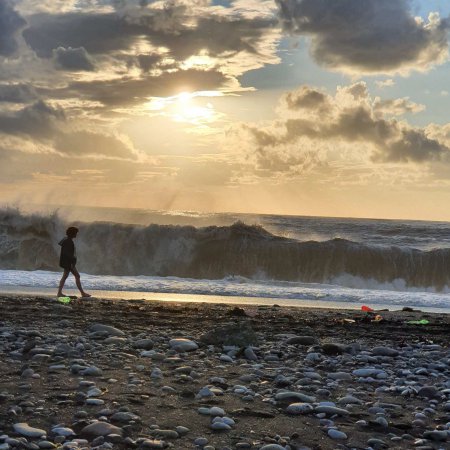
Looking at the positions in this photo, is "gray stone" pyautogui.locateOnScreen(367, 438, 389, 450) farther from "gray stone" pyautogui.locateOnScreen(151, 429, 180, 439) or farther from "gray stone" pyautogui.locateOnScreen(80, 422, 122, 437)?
"gray stone" pyautogui.locateOnScreen(80, 422, 122, 437)

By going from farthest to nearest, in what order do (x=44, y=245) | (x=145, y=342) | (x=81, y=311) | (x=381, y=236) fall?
(x=381, y=236) → (x=44, y=245) → (x=81, y=311) → (x=145, y=342)

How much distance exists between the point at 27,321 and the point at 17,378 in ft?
15.1

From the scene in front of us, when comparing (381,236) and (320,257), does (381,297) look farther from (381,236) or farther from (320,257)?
(381,236)

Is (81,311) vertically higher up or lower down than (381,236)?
lower down

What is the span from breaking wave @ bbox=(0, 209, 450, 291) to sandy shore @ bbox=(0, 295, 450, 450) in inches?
731

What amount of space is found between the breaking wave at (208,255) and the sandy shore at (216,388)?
1857 centimetres

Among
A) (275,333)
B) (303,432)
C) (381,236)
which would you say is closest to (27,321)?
(275,333)

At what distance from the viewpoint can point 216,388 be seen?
18.9 ft

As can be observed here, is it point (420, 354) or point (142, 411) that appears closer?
point (142, 411)

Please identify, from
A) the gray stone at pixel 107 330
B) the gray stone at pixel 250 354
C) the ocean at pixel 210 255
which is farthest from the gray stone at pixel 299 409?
the ocean at pixel 210 255

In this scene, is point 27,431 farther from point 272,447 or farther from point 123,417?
point 272,447

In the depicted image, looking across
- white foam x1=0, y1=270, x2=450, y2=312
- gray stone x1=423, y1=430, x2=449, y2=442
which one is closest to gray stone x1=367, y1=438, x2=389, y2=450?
gray stone x1=423, y1=430, x2=449, y2=442

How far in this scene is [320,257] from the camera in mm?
30172

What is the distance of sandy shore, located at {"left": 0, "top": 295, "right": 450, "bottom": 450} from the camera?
445 cm
